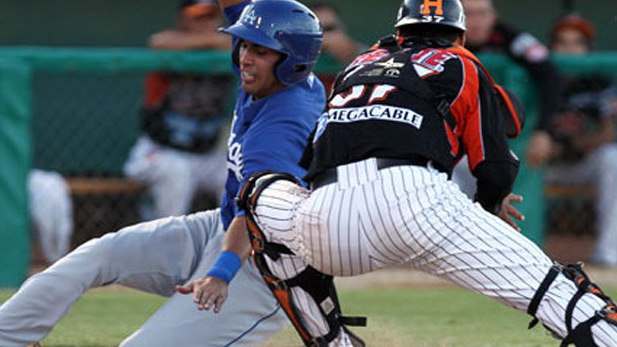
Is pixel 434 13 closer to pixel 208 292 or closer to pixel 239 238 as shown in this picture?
pixel 239 238

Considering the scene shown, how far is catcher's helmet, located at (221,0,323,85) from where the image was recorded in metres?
4.12

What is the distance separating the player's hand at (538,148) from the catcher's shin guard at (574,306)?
4.55 metres

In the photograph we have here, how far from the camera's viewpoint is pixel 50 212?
Result: 26.9 feet

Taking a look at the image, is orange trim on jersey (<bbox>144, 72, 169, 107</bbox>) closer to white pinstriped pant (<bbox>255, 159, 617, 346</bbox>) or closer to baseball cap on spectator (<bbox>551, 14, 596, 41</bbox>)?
baseball cap on spectator (<bbox>551, 14, 596, 41</bbox>)

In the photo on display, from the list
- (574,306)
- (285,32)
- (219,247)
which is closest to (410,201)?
(574,306)

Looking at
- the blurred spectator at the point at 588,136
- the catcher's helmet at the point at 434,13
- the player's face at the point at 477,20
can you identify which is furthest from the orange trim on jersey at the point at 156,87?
the catcher's helmet at the point at 434,13

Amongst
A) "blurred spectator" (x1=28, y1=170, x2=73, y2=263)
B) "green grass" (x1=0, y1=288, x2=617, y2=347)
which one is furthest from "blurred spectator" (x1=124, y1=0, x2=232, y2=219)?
"green grass" (x1=0, y1=288, x2=617, y2=347)

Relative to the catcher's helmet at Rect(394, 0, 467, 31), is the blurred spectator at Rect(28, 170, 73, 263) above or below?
below

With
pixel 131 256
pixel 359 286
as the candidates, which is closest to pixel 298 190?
pixel 131 256

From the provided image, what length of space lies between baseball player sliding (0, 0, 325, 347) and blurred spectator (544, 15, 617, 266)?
452 cm

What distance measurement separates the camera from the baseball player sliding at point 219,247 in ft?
13.3

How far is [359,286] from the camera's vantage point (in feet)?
26.6

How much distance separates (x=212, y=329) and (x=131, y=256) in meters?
0.43

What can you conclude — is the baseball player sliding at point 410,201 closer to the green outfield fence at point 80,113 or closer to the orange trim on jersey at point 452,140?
the orange trim on jersey at point 452,140
